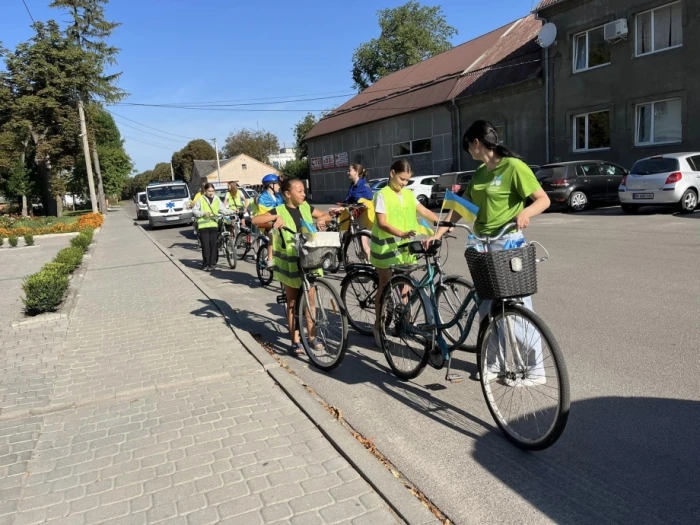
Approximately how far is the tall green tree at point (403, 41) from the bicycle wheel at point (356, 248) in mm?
47506

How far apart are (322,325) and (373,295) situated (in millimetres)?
896

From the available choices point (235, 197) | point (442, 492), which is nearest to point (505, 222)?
point (442, 492)

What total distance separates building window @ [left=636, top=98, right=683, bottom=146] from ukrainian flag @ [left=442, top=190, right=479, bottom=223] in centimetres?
1768

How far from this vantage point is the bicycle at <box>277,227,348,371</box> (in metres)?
4.50

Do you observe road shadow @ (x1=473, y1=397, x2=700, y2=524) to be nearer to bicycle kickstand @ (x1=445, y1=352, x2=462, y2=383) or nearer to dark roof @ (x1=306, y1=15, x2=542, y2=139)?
bicycle kickstand @ (x1=445, y1=352, x2=462, y2=383)

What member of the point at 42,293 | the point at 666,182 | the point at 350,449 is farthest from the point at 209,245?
the point at 666,182

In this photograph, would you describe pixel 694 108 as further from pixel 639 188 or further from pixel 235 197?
pixel 235 197

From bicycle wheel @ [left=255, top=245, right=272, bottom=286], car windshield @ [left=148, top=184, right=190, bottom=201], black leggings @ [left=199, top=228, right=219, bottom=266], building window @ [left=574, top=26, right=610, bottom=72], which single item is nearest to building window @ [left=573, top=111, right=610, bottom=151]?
building window @ [left=574, top=26, right=610, bottom=72]

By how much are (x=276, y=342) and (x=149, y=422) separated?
2033 millimetres

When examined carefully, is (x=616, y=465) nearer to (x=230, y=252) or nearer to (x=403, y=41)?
(x=230, y=252)

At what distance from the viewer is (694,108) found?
17094 millimetres

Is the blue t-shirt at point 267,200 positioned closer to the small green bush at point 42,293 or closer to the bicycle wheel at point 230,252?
the small green bush at point 42,293

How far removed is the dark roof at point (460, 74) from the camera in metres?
24.3

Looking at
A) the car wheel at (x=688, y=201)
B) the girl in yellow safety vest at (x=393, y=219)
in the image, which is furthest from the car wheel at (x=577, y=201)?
the girl in yellow safety vest at (x=393, y=219)
